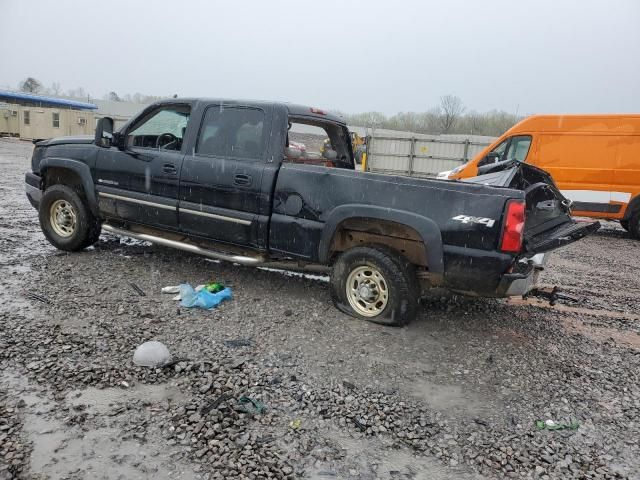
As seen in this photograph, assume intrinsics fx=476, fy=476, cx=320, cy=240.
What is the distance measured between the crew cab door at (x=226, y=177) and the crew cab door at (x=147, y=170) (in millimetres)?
206

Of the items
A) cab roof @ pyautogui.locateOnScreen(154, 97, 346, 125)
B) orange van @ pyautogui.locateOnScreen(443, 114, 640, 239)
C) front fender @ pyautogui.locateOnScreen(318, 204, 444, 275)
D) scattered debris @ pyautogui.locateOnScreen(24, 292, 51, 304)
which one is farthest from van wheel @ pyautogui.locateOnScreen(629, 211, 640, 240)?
scattered debris @ pyautogui.locateOnScreen(24, 292, 51, 304)

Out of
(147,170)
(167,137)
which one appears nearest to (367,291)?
(147,170)

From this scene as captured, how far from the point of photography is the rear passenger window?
15.8 feet

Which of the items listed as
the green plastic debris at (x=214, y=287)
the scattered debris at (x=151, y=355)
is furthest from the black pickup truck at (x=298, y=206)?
the scattered debris at (x=151, y=355)

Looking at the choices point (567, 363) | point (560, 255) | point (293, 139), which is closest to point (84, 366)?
point (293, 139)

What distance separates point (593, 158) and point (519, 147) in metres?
1.49

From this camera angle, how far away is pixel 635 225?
10.1 metres

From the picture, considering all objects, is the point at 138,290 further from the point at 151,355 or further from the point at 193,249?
the point at 151,355

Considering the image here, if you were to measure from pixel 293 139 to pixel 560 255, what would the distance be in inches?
216

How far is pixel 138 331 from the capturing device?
12.7ft

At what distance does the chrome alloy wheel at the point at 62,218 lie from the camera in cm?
596

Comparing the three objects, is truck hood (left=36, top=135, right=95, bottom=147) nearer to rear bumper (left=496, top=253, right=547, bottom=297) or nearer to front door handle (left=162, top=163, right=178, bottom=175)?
front door handle (left=162, top=163, right=178, bottom=175)

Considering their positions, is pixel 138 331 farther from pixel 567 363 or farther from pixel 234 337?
pixel 567 363

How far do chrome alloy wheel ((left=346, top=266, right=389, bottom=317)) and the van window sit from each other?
7.55 metres
